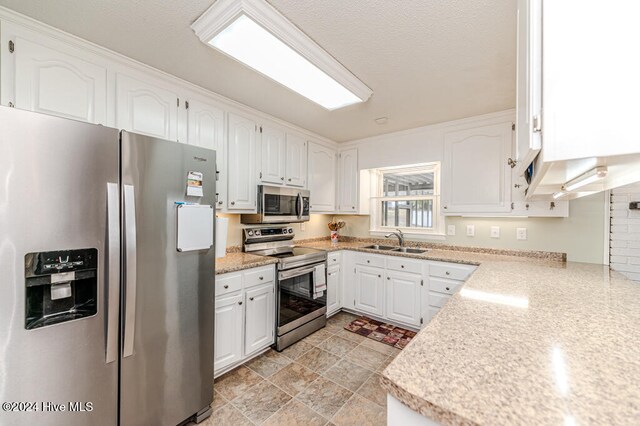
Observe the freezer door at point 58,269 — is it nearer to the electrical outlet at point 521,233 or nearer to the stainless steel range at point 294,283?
the stainless steel range at point 294,283


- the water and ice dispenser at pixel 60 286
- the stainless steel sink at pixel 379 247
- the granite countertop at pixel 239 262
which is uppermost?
the water and ice dispenser at pixel 60 286

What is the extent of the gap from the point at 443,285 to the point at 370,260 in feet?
2.73

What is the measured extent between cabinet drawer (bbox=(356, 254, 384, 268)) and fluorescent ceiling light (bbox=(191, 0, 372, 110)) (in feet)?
5.96

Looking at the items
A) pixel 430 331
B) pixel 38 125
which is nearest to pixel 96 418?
pixel 38 125

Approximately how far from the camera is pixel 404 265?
2775 mm

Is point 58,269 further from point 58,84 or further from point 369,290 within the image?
point 369,290

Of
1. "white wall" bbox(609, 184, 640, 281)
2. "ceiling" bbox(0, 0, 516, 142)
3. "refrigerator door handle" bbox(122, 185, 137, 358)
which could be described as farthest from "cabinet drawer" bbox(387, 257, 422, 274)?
"refrigerator door handle" bbox(122, 185, 137, 358)

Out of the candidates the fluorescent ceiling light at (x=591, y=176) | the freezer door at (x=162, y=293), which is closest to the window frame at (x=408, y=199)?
the fluorescent ceiling light at (x=591, y=176)

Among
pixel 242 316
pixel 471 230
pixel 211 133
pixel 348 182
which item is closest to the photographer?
pixel 242 316

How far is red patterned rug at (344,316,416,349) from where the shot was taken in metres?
2.56

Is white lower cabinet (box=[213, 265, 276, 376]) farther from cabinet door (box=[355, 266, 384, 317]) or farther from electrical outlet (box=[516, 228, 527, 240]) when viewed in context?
electrical outlet (box=[516, 228, 527, 240])

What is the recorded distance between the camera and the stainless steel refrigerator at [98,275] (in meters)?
1.00

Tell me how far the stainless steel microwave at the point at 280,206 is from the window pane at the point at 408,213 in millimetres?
1297

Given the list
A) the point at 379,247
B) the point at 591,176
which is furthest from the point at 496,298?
the point at 379,247
